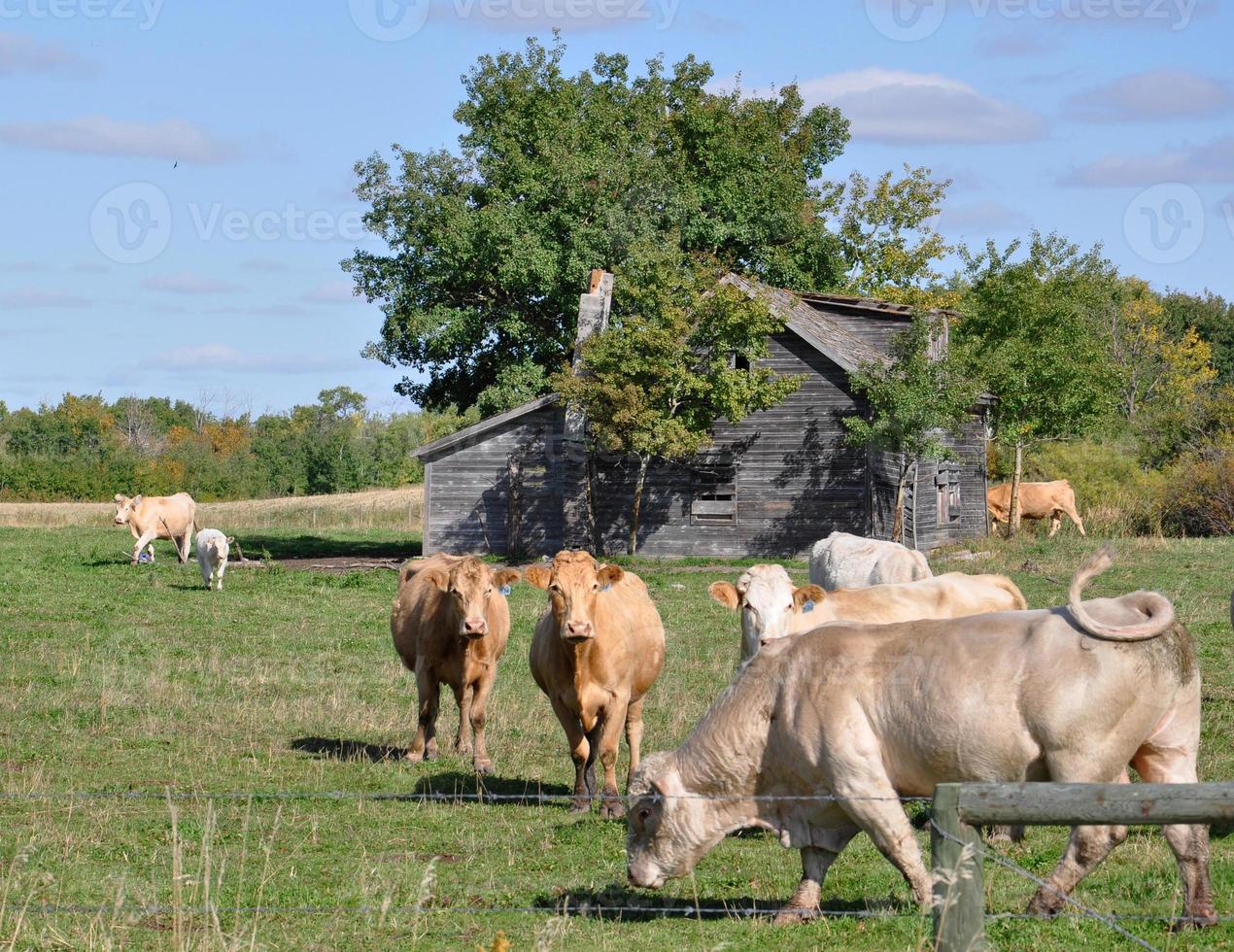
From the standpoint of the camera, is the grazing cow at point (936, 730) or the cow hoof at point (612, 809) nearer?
the grazing cow at point (936, 730)

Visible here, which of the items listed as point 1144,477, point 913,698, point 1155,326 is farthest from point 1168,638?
point 1155,326

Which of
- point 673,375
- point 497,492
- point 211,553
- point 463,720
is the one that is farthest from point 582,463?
point 463,720

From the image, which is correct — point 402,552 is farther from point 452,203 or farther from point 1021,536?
point 1021,536

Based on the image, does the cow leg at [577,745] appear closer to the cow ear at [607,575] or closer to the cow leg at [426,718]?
the cow ear at [607,575]

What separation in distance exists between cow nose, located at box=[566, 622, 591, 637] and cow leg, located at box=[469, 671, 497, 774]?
6.43 feet

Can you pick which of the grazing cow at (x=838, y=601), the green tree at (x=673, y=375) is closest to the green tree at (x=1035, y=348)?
the green tree at (x=673, y=375)

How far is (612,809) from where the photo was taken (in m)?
10.2

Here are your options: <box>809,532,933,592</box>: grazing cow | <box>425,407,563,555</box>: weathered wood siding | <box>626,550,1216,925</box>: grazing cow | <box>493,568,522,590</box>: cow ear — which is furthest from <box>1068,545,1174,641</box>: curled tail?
<box>425,407,563,555</box>: weathered wood siding

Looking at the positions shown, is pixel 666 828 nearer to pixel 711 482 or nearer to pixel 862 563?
pixel 862 563

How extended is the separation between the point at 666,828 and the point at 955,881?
2.74 m

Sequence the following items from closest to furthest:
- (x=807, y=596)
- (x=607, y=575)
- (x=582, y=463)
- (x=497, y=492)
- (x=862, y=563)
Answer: (x=607, y=575), (x=807, y=596), (x=862, y=563), (x=582, y=463), (x=497, y=492)

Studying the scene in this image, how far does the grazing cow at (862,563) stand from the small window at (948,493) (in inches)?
838

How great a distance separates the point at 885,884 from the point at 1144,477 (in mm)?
39057

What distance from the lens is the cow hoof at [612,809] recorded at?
1006 centimetres
